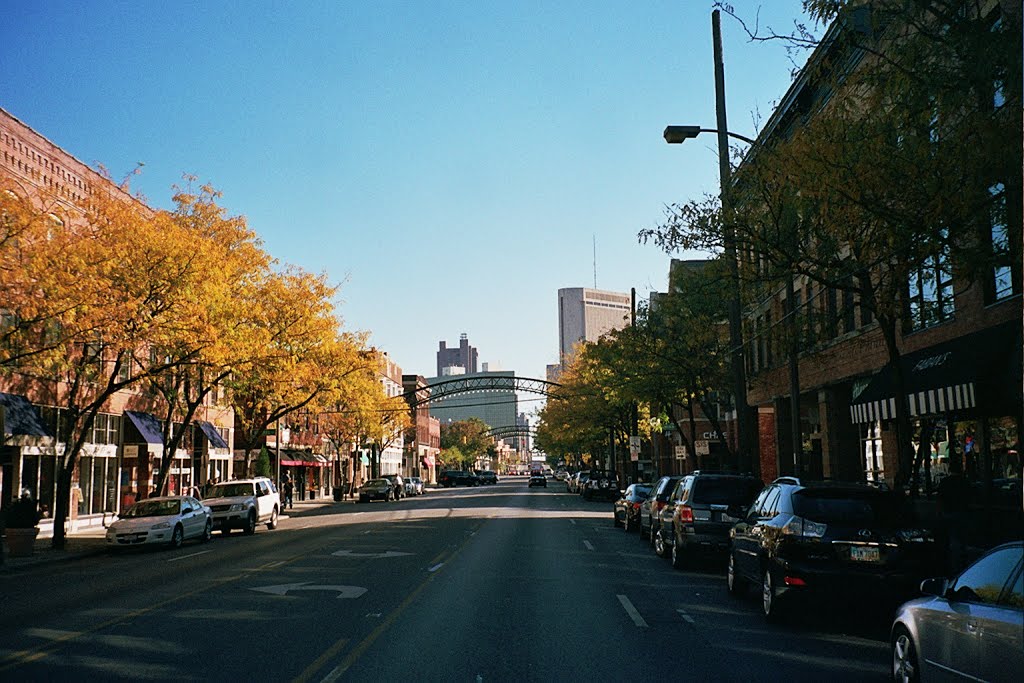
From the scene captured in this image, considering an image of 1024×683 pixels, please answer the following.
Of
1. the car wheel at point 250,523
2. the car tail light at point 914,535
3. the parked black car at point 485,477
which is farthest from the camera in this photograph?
the parked black car at point 485,477

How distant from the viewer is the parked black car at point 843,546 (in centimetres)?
1095

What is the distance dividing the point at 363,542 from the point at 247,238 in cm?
1266

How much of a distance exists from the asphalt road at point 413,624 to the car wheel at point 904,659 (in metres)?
0.74

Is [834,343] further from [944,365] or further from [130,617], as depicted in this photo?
[130,617]

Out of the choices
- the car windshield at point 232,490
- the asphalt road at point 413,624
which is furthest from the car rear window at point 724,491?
the car windshield at point 232,490

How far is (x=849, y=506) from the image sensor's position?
1141cm

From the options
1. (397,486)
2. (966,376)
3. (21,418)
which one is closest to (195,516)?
(21,418)

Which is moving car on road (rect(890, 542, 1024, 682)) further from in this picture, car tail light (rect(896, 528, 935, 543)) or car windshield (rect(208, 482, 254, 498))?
car windshield (rect(208, 482, 254, 498))

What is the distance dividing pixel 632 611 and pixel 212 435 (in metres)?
36.9

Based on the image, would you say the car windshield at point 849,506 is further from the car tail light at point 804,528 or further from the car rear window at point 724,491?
the car rear window at point 724,491

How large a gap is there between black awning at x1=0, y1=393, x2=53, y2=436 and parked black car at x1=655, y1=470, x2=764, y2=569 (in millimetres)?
19812

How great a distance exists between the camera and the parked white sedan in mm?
24594

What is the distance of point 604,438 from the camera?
8125cm

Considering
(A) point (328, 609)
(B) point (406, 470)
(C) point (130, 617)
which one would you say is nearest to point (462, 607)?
(A) point (328, 609)
